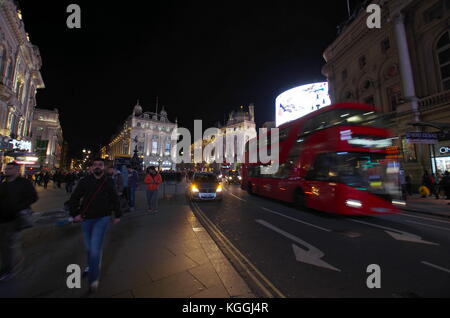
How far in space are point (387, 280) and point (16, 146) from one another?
33.1m

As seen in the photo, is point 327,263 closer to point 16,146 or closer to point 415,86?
point 415,86

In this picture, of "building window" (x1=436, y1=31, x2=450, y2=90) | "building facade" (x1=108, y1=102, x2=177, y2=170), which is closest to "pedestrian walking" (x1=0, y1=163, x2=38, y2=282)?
"building window" (x1=436, y1=31, x2=450, y2=90)

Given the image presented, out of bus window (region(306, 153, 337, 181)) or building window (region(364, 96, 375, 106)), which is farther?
building window (region(364, 96, 375, 106))

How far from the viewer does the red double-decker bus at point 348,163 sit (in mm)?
7066

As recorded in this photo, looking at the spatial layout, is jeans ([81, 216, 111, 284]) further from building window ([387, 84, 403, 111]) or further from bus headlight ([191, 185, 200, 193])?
building window ([387, 84, 403, 111])

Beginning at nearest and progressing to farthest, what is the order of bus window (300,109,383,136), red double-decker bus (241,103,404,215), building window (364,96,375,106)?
red double-decker bus (241,103,404,215) < bus window (300,109,383,136) < building window (364,96,375,106)

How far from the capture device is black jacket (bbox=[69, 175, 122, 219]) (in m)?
3.07

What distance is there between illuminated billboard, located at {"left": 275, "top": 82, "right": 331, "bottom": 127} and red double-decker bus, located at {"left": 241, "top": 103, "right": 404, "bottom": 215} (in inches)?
946

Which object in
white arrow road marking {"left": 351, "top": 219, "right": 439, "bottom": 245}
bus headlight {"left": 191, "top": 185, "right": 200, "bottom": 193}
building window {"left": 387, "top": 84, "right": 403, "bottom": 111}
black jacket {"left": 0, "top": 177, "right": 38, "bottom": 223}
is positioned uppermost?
building window {"left": 387, "top": 84, "right": 403, "bottom": 111}

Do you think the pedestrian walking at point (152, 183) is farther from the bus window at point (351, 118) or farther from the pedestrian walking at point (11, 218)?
the bus window at point (351, 118)

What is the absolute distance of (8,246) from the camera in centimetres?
337

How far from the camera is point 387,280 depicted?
331 cm

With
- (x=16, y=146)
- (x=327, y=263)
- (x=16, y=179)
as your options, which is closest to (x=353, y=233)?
(x=327, y=263)

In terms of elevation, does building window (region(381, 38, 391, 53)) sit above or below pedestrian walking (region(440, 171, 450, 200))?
above
